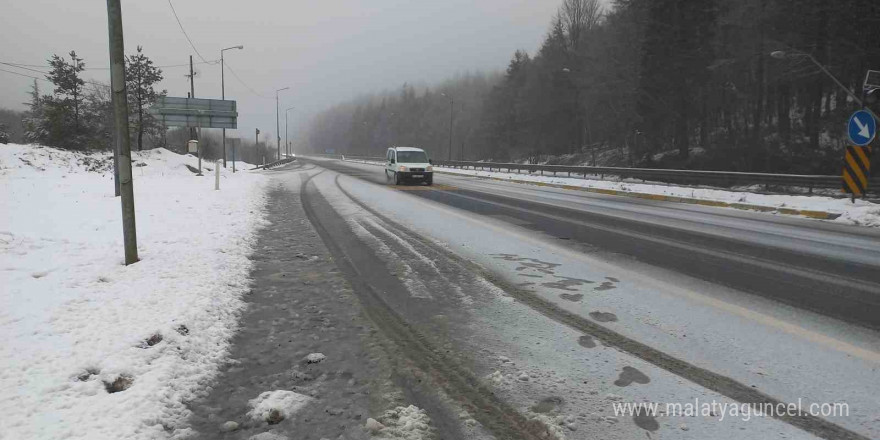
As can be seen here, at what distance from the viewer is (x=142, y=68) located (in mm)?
50906

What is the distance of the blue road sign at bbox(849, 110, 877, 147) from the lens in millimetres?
12531

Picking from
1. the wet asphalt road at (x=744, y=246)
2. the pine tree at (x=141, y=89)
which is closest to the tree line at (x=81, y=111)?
the pine tree at (x=141, y=89)

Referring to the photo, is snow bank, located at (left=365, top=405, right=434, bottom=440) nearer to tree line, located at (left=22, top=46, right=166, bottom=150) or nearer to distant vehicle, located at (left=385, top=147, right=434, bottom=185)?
distant vehicle, located at (left=385, top=147, right=434, bottom=185)

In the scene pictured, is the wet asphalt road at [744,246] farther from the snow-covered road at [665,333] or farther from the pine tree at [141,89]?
the pine tree at [141,89]

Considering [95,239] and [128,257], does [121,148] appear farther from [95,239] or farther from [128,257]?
[95,239]

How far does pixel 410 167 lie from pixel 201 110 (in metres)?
16.6

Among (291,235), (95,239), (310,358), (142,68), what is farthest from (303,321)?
(142,68)

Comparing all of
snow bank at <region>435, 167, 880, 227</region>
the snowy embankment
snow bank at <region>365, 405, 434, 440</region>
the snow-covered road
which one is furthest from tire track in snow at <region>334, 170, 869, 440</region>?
snow bank at <region>435, 167, 880, 227</region>

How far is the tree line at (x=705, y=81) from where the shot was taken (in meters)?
28.7

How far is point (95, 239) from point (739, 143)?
125 ft

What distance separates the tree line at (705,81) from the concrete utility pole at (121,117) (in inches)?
831

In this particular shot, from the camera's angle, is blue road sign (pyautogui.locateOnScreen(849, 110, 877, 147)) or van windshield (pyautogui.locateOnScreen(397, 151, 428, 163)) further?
van windshield (pyautogui.locateOnScreen(397, 151, 428, 163))

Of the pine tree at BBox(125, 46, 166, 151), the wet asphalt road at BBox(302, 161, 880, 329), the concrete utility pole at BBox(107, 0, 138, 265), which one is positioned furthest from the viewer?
the pine tree at BBox(125, 46, 166, 151)

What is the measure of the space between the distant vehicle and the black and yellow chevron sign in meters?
16.2
